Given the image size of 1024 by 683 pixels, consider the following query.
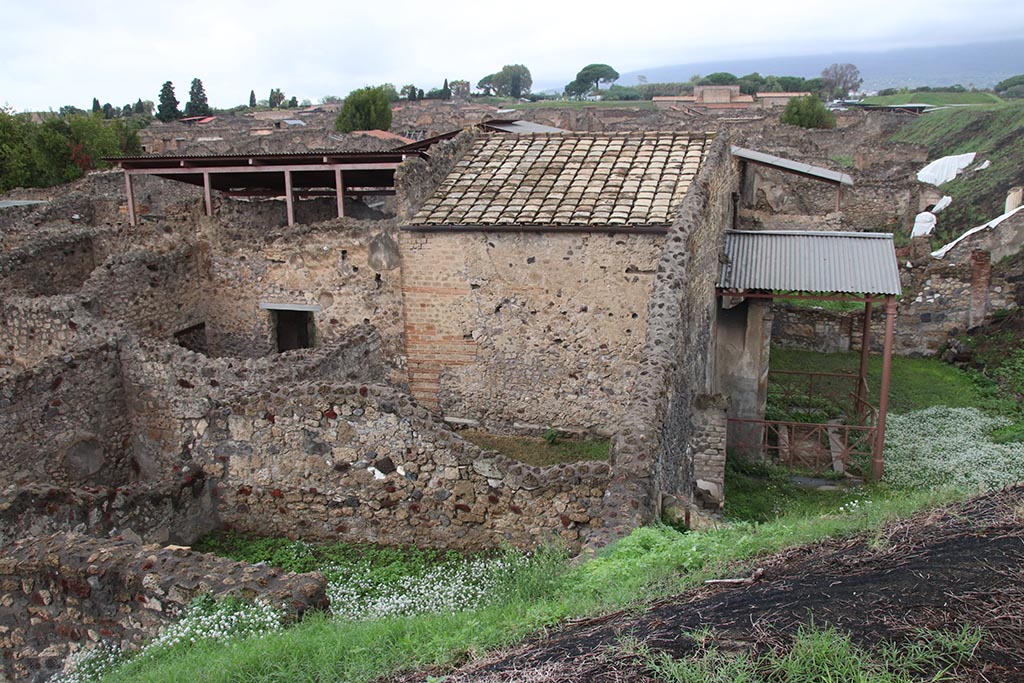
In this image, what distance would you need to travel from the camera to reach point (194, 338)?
13117 mm

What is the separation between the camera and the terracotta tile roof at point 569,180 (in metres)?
11.2

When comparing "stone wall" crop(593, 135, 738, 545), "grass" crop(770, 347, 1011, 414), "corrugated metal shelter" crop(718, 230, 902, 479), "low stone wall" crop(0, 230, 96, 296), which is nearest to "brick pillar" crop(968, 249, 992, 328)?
"grass" crop(770, 347, 1011, 414)

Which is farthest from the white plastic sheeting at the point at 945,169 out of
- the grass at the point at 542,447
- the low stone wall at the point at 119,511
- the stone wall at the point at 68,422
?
the low stone wall at the point at 119,511

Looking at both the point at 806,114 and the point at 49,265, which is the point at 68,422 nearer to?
the point at 49,265

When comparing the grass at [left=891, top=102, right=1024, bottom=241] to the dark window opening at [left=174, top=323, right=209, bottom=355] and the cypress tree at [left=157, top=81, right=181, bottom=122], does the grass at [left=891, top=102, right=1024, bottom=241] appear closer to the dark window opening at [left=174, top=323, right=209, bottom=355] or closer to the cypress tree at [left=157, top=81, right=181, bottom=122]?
the dark window opening at [left=174, top=323, right=209, bottom=355]

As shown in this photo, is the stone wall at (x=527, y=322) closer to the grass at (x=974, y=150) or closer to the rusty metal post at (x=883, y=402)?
the rusty metal post at (x=883, y=402)

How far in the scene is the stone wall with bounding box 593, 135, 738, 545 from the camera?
20.0 feet

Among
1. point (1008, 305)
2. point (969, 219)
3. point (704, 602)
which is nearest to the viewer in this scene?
point (704, 602)

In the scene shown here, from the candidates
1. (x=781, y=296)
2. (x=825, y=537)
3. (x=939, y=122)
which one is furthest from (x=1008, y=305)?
(x=939, y=122)

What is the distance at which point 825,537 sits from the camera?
4492 millimetres

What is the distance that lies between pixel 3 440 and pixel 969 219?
27.9 metres

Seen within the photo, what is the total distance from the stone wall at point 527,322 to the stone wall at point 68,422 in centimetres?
439

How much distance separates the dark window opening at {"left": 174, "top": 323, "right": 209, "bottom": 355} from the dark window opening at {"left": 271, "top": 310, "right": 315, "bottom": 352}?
1.19 m

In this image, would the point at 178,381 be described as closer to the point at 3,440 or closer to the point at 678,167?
the point at 3,440
